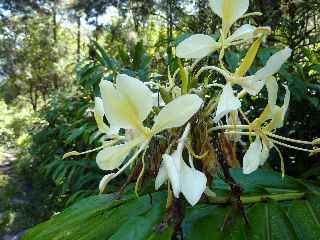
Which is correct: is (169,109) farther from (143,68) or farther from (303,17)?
(303,17)

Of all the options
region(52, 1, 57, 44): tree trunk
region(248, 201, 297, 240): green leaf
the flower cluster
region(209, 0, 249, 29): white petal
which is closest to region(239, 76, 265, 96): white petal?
the flower cluster

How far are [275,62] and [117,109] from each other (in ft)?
0.80

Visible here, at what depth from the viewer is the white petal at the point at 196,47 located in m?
0.77

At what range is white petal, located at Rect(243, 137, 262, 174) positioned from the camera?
0.77m

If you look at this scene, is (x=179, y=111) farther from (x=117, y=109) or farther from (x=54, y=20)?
(x=54, y=20)

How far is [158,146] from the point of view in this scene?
0.81 metres

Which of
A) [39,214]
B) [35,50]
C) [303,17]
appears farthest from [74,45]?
[303,17]

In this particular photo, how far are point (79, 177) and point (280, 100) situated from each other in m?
1.96

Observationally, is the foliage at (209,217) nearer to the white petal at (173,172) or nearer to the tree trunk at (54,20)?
the white petal at (173,172)

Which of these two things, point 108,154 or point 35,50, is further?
point 35,50

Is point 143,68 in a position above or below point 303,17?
below

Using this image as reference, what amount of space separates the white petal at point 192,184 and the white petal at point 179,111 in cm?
7

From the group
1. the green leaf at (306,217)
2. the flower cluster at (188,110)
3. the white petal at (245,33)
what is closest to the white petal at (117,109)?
the flower cluster at (188,110)

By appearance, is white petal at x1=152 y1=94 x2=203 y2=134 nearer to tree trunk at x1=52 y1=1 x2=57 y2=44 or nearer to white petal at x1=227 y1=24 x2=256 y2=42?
white petal at x1=227 y1=24 x2=256 y2=42
